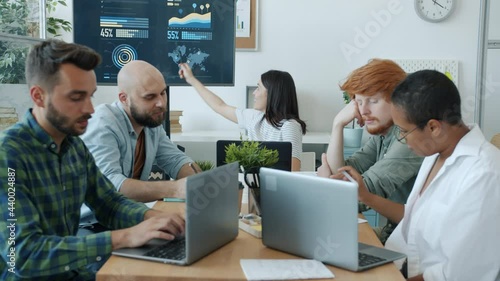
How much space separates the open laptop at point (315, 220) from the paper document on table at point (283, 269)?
0.04m

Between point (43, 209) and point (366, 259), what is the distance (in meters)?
0.92

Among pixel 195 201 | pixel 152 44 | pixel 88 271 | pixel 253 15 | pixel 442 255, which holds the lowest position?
pixel 88 271

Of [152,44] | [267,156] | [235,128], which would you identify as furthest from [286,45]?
[267,156]

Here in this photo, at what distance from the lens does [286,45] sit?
4.59m

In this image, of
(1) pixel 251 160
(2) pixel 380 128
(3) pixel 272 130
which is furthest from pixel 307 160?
(1) pixel 251 160

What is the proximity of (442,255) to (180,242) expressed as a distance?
766 mm

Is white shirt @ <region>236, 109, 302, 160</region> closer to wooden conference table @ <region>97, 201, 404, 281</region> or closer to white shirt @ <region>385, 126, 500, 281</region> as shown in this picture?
white shirt @ <region>385, 126, 500, 281</region>

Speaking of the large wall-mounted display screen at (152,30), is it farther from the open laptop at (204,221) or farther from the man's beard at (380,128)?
the open laptop at (204,221)

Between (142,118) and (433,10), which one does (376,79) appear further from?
(433,10)

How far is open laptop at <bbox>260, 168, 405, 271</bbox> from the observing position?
4.29 feet

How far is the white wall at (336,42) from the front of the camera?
4516mm

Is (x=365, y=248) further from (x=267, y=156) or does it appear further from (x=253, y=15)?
(x=253, y=15)

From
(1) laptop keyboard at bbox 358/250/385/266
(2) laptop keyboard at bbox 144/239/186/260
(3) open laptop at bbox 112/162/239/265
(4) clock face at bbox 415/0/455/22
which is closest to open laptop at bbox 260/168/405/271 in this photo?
(1) laptop keyboard at bbox 358/250/385/266

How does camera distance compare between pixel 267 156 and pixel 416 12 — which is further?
pixel 416 12
